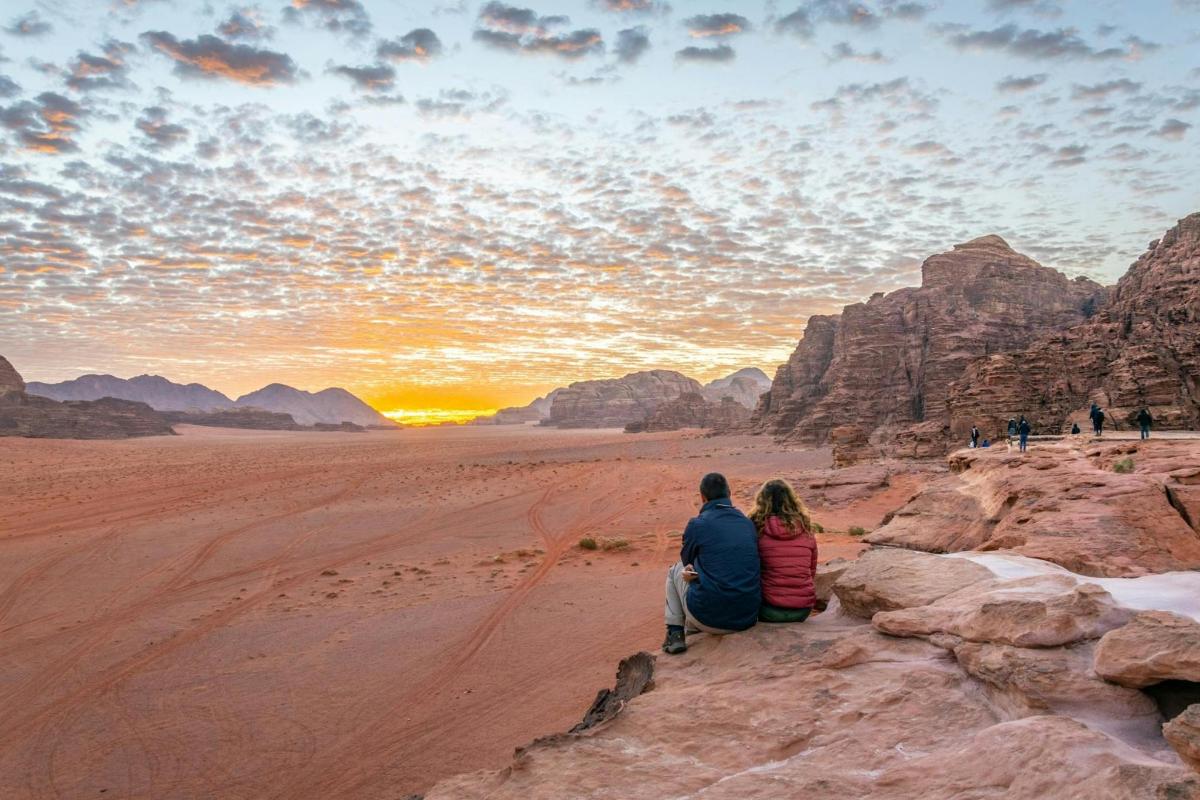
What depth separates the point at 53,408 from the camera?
83.9 m

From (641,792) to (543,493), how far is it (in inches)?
893

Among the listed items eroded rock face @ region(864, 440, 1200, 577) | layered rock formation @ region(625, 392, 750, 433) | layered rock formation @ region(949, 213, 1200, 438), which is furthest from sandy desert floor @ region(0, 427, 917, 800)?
layered rock formation @ region(625, 392, 750, 433)

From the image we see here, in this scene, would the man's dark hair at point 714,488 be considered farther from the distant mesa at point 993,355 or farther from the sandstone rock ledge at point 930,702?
the distant mesa at point 993,355

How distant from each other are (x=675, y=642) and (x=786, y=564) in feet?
3.98

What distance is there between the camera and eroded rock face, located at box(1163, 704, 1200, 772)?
2635 millimetres

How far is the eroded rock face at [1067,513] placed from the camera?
6.43m

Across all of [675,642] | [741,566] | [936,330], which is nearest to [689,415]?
[936,330]

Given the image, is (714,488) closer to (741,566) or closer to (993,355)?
(741,566)

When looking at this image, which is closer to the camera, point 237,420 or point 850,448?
point 850,448

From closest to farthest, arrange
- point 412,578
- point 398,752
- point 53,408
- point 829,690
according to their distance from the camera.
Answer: point 829,690
point 398,752
point 412,578
point 53,408

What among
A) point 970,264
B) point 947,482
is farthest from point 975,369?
point 970,264

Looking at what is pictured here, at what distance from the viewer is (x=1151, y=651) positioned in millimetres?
3330

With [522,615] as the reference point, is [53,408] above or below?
above

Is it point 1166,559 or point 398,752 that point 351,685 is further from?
point 1166,559
